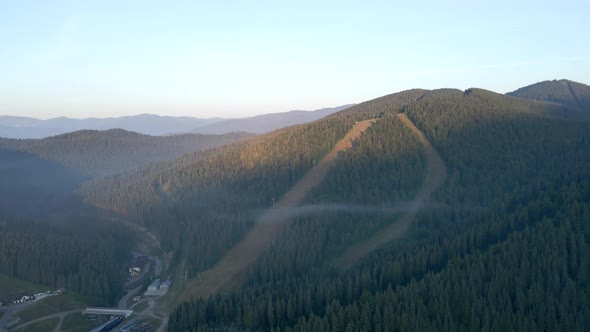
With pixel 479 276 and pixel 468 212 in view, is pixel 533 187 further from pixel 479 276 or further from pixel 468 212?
pixel 479 276

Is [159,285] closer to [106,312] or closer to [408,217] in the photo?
[106,312]

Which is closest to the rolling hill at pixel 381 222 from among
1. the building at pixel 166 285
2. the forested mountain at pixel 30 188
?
the building at pixel 166 285

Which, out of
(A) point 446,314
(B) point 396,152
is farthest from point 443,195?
(A) point 446,314

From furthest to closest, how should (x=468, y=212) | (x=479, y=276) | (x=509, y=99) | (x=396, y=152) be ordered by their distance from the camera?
(x=509, y=99) < (x=396, y=152) < (x=468, y=212) < (x=479, y=276)

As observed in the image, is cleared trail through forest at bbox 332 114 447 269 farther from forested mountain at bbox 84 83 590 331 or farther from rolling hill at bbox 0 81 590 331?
forested mountain at bbox 84 83 590 331

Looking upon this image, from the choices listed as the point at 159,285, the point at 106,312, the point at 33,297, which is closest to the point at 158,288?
the point at 159,285
